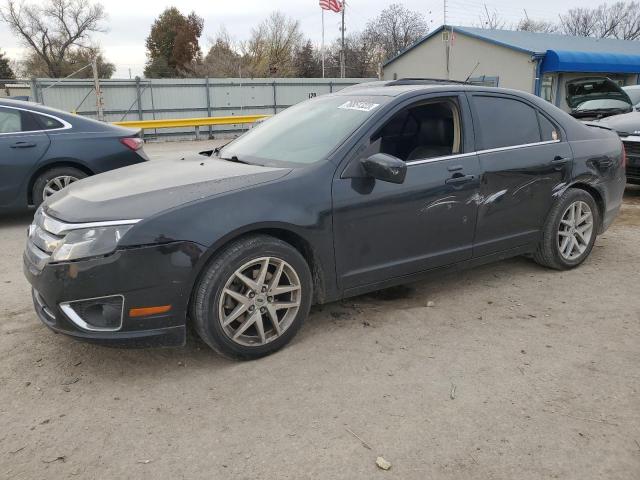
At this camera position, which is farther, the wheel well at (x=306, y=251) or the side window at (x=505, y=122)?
the side window at (x=505, y=122)

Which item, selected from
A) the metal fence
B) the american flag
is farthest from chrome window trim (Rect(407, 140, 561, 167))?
the american flag

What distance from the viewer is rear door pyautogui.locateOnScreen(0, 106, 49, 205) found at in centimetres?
634

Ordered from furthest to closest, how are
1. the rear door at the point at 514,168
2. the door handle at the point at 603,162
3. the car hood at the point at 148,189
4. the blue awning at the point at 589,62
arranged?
the blue awning at the point at 589,62 < the door handle at the point at 603,162 < the rear door at the point at 514,168 < the car hood at the point at 148,189

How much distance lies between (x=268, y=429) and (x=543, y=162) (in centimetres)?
313

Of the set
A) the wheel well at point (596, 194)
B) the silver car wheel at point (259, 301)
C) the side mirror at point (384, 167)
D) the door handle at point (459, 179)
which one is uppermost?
the side mirror at point (384, 167)

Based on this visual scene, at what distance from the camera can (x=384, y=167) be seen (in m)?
3.38

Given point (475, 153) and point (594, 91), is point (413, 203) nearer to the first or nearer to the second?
point (475, 153)

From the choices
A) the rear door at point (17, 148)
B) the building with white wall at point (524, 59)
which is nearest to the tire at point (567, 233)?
the rear door at point (17, 148)

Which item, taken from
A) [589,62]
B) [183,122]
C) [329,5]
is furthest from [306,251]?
[329,5]

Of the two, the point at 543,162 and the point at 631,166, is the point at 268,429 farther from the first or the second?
the point at 631,166

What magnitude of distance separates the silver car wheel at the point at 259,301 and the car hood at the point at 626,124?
22.1ft

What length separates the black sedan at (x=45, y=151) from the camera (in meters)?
6.39

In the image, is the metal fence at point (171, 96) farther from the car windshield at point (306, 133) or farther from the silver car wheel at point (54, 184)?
the car windshield at point (306, 133)

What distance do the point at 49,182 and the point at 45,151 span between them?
1.22 ft
